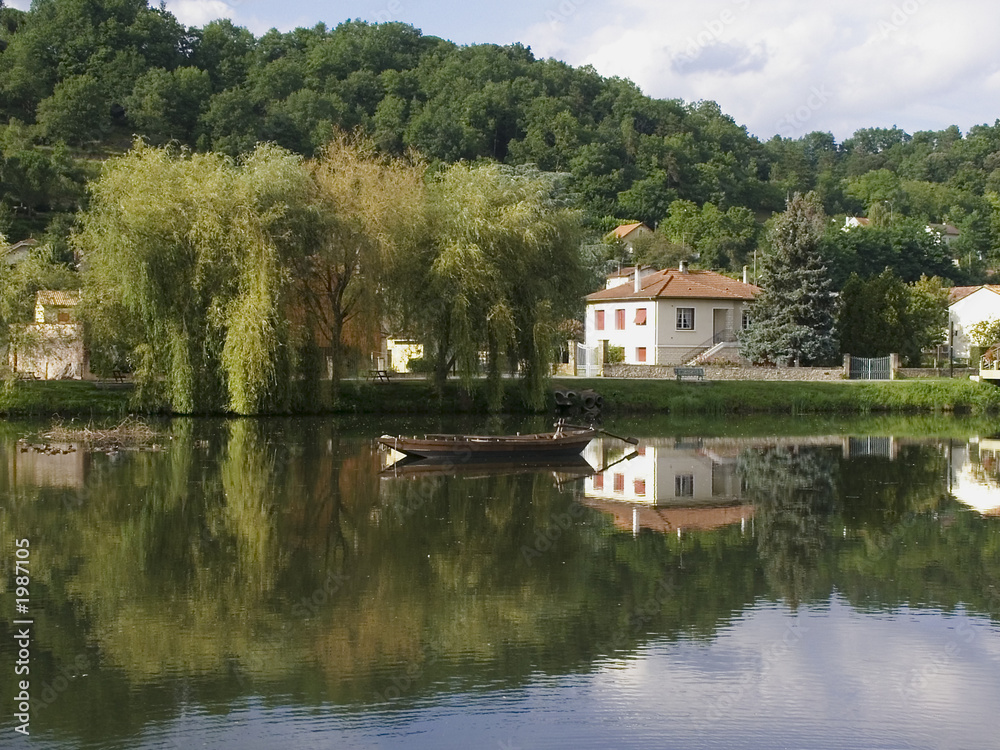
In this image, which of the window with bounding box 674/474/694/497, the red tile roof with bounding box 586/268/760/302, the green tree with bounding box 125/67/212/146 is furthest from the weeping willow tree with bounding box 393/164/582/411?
the green tree with bounding box 125/67/212/146

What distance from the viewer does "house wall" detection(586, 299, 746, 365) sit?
6506 cm

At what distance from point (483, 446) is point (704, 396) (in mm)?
23547

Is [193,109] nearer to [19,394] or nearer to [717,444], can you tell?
[19,394]

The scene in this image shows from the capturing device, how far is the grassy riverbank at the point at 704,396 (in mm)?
46250

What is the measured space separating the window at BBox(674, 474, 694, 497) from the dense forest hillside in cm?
7114

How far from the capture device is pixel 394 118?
375 feet

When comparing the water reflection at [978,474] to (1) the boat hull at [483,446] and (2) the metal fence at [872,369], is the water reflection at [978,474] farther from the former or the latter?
(2) the metal fence at [872,369]

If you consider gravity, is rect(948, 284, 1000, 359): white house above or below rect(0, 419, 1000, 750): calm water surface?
above

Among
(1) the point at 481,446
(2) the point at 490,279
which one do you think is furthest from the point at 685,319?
(1) the point at 481,446

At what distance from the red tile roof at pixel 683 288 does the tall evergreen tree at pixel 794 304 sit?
5.52 metres

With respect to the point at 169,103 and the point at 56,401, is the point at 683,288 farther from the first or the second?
the point at 169,103

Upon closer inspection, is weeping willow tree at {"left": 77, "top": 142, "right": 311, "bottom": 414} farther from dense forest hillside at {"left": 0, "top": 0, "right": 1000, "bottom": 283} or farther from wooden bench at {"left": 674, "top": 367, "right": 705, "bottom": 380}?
dense forest hillside at {"left": 0, "top": 0, "right": 1000, "bottom": 283}

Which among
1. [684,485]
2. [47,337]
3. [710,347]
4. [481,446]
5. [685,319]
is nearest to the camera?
[684,485]

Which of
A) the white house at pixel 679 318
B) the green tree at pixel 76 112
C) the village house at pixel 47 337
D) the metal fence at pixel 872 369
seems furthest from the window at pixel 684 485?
the green tree at pixel 76 112
